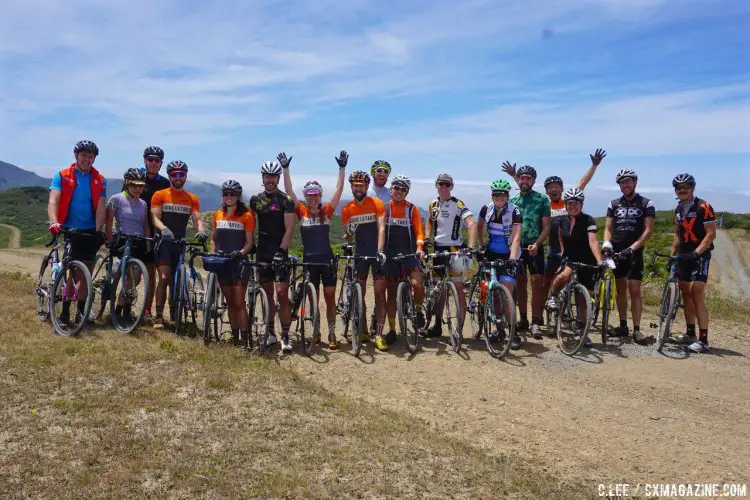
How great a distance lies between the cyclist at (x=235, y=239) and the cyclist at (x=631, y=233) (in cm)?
642

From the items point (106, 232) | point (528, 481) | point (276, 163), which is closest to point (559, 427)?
point (528, 481)

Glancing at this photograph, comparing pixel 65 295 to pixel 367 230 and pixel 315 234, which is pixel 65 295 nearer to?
pixel 315 234

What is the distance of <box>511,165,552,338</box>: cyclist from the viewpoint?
34.2 feet

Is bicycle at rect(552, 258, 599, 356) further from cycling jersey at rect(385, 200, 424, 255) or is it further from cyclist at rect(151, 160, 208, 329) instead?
cyclist at rect(151, 160, 208, 329)

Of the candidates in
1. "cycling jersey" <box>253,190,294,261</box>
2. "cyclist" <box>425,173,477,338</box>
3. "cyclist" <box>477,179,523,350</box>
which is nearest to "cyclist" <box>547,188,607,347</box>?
"cyclist" <box>477,179,523,350</box>

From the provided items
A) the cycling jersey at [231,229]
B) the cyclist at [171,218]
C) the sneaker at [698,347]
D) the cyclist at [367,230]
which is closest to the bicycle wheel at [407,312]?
the cyclist at [367,230]

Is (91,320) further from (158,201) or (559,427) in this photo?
(559,427)

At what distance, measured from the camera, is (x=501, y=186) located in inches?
378

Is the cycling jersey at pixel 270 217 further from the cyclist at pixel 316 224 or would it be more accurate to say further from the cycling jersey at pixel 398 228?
the cycling jersey at pixel 398 228

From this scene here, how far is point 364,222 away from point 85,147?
488 cm

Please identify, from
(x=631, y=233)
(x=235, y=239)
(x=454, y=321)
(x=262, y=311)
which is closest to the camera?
(x=262, y=311)

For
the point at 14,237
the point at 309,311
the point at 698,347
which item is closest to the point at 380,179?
the point at 309,311

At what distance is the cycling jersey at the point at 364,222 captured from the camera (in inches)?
371

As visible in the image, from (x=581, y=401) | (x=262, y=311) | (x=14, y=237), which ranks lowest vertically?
(x=14, y=237)
